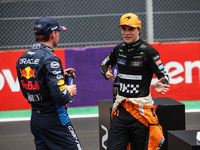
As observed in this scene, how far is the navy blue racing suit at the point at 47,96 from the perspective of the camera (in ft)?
12.4

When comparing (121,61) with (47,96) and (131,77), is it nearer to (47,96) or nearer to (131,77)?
(131,77)

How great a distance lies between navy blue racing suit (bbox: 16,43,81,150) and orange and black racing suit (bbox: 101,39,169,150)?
84 cm

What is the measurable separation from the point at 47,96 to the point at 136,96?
130 centimetres

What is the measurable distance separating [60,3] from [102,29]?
2296 millimetres

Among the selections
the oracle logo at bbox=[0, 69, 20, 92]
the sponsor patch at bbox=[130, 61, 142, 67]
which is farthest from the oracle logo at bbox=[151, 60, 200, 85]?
the sponsor patch at bbox=[130, 61, 142, 67]

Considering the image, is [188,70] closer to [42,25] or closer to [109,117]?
[109,117]

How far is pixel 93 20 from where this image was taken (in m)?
17.8

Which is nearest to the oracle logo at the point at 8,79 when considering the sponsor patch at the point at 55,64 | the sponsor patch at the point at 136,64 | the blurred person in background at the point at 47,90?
the sponsor patch at the point at 136,64

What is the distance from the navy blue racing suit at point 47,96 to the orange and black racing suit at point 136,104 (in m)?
0.84

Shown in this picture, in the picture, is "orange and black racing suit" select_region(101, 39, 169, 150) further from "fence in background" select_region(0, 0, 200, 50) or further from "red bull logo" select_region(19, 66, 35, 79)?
"fence in background" select_region(0, 0, 200, 50)

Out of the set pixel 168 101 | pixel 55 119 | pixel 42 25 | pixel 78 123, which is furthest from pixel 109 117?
pixel 78 123

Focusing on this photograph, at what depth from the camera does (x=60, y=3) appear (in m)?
17.7

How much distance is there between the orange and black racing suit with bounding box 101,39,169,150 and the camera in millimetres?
4641

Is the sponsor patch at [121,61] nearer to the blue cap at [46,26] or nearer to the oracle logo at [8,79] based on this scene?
the blue cap at [46,26]
